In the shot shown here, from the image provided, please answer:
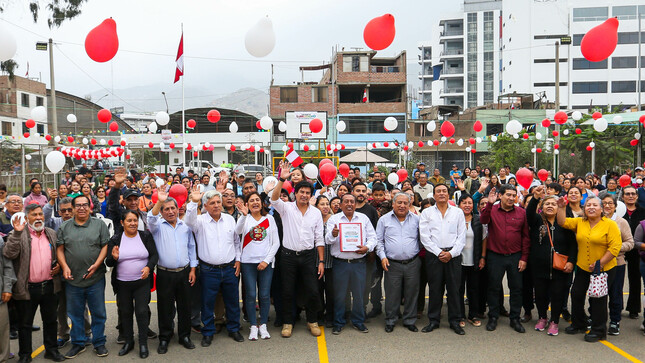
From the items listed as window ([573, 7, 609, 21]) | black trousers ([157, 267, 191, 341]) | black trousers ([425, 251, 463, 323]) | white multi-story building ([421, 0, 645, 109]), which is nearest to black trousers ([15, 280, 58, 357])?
black trousers ([157, 267, 191, 341])

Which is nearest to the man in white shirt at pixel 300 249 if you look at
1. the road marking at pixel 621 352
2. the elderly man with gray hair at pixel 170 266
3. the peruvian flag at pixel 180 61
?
the elderly man with gray hair at pixel 170 266

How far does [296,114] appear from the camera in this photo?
25234 mm

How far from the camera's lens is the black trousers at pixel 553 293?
226 inches

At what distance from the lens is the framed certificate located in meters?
5.89

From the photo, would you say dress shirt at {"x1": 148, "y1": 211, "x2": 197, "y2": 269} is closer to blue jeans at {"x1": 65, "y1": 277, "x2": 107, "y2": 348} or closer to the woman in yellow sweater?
blue jeans at {"x1": 65, "y1": 277, "x2": 107, "y2": 348}

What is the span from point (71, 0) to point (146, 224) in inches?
366

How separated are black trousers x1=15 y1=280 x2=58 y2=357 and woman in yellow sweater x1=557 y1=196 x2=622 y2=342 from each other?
17.7ft

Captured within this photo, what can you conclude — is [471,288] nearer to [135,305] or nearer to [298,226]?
[298,226]

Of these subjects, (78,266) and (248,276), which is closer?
(78,266)

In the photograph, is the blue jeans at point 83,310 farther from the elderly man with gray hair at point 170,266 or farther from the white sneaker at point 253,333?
the white sneaker at point 253,333

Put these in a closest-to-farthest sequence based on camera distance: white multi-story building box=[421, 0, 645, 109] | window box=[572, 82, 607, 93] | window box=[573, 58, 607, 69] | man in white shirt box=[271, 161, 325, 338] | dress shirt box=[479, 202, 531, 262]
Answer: man in white shirt box=[271, 161, 325, 338] < dress shirt box=[479, 202, 531, 262] < white multi-story building box=[421, 0, 645, 109] < window box=[573, 58, 607, 69] < window box=[572, 82, 607, 93]

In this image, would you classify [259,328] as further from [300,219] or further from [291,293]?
[300,219]

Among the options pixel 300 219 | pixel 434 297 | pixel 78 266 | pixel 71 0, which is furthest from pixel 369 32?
pixel 71 0

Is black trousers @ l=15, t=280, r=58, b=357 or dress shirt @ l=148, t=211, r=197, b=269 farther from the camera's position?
dress shirt @ l=148, t=211, r=197, b=269
